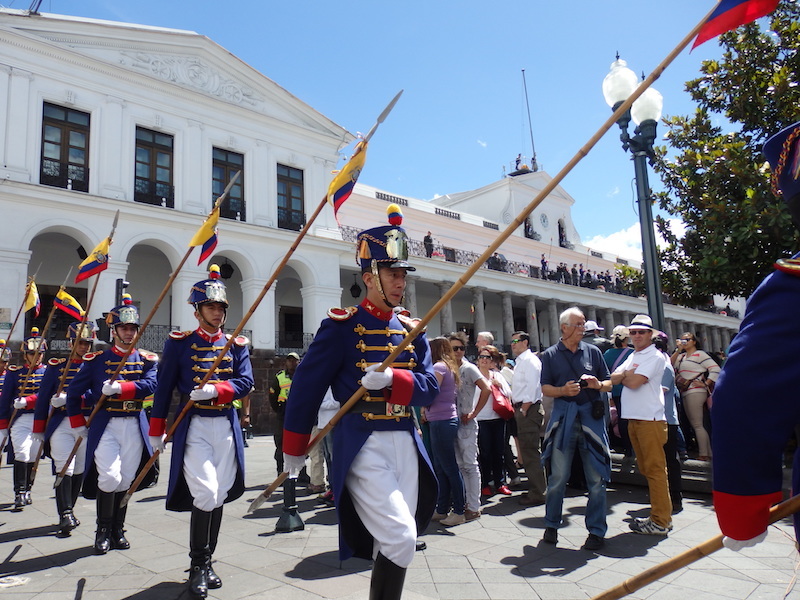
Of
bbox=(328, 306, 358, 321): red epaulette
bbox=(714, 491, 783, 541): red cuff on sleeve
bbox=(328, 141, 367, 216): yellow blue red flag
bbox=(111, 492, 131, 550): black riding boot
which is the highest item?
bbox=(328, 141, 367, 216): yellow blue red flag

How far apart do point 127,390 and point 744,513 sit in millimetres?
5206

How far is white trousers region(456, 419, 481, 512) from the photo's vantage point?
609 centimetres

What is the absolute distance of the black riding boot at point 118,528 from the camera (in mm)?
5180

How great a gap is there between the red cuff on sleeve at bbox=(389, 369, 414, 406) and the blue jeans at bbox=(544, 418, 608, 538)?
253 cm

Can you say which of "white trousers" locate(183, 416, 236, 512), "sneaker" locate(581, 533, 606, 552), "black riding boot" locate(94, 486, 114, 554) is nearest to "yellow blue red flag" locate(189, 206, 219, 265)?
"white trousers" locate(183, 416, 236, 512)

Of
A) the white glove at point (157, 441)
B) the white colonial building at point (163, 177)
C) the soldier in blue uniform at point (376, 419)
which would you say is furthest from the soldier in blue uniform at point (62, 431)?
the white colonial building at point (163, 177)

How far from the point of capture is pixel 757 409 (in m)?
1.54

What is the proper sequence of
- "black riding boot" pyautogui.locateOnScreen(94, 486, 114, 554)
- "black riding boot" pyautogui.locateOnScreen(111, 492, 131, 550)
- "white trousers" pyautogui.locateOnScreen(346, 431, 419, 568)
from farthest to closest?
"black riding boot" pyautogui.locateOnScreen(111, 492, 131, 550) → "black riding boot" pyautogui.locateOnScreen(94, 486, 114, 554) → "white trousers" pyautogui.locateOnScreen(346, 431, 419, 568)

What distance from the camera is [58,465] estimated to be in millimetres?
6324

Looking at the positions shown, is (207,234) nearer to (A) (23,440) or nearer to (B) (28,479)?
(A) (23,440)

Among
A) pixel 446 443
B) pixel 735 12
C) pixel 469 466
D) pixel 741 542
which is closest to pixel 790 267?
pixel 741 542

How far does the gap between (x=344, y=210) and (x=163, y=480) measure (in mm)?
19318

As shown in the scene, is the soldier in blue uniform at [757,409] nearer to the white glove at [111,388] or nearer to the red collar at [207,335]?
the red collar at [207,335]

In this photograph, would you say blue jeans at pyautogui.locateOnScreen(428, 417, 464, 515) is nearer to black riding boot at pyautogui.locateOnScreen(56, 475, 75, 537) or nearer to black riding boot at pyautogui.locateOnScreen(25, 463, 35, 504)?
black riding boot at pyautogui.locateOnScreen(56, 475, 75, 537)
